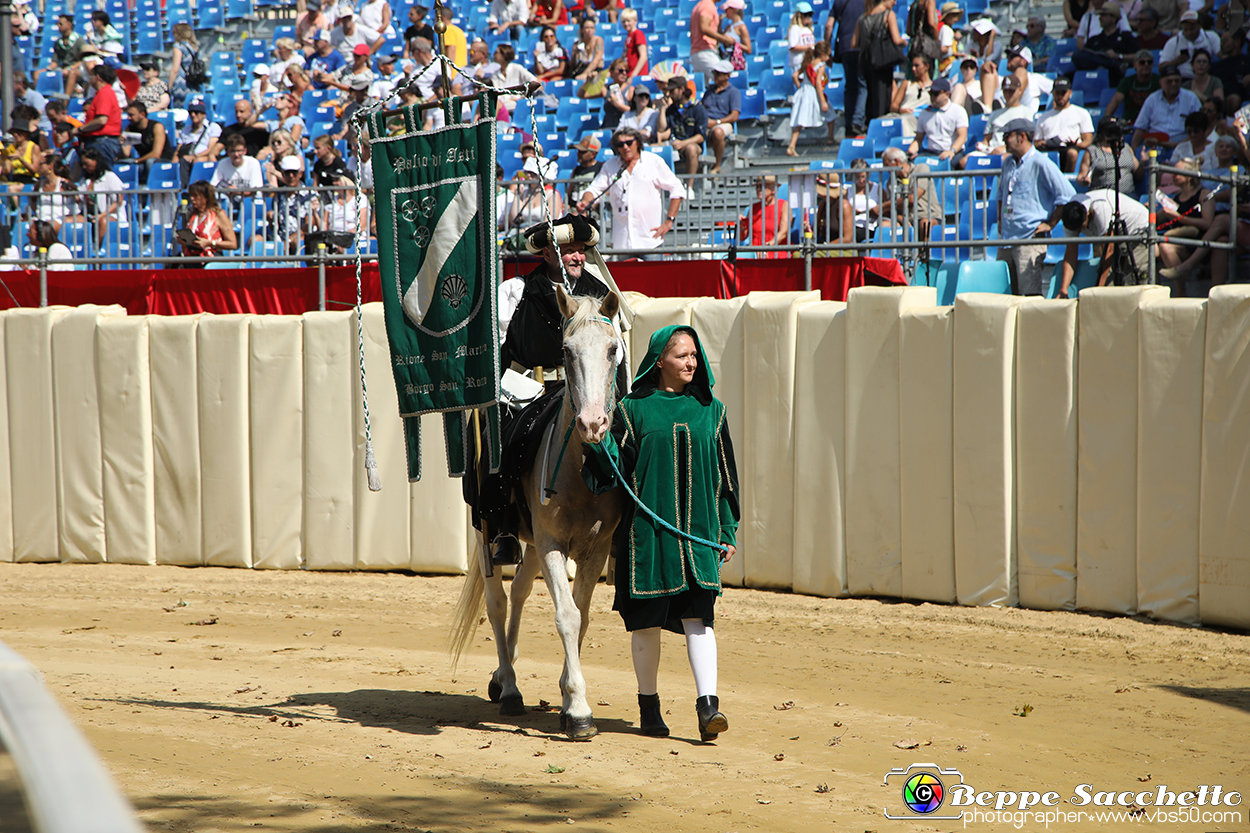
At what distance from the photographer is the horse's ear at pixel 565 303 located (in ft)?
19.9

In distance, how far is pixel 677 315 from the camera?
427 inches

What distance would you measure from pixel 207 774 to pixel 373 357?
652 cm

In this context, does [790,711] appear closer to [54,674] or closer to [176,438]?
[54,674]

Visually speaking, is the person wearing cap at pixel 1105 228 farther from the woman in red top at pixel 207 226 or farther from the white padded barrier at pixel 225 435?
the woman in red top at pixel 207 226

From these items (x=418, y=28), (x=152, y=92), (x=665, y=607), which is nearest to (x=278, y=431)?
(x=665, y=607)

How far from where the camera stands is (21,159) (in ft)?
58.2

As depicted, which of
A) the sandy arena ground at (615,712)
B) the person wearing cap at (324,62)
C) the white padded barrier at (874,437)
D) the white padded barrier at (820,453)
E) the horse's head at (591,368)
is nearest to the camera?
the sandy arena ground at (615,712)

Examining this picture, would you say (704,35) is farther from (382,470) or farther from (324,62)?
(382,470)

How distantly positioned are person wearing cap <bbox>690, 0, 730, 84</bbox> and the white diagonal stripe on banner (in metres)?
12.8

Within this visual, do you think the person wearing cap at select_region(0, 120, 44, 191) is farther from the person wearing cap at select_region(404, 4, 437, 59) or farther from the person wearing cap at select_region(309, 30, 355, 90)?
the person wearing cap at select_region(404, 4, 437, 59)

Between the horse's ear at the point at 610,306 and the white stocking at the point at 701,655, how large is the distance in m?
1.61

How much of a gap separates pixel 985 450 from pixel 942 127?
6685 millimetres

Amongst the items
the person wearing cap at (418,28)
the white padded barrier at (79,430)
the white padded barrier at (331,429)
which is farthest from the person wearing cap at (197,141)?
the white padded barrier at (331,429)

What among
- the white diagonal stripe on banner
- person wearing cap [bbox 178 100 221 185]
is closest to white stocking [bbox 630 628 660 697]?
the white diagonal stripe on banner
